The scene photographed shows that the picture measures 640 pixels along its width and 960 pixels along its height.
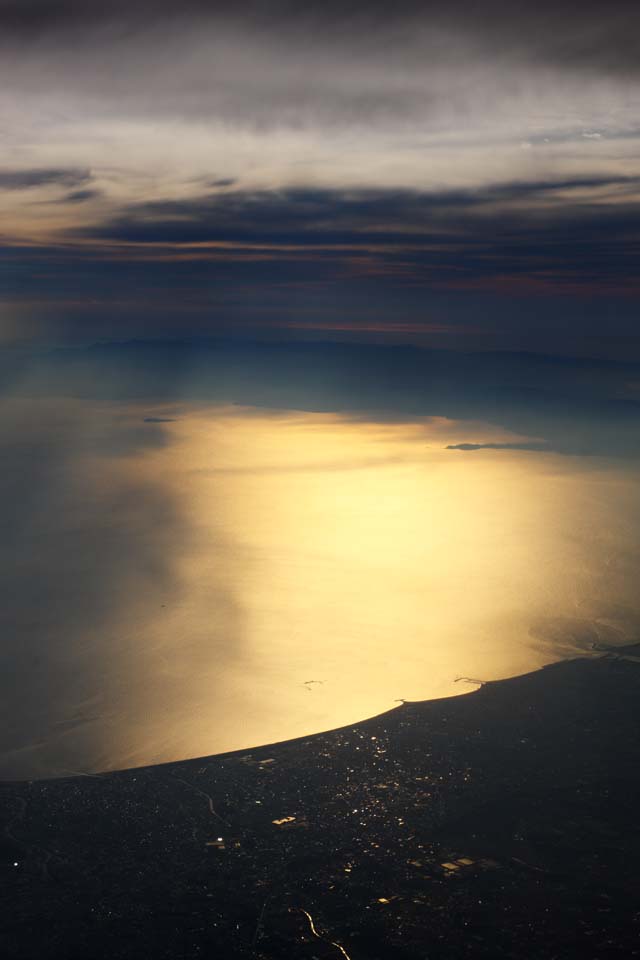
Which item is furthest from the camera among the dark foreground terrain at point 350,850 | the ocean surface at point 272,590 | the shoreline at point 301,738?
the ocean surface at point 272,590

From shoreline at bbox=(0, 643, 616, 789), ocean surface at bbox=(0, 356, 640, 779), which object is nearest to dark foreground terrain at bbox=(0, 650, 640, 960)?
shoreline at bbox=(0, 643, 616, 789)

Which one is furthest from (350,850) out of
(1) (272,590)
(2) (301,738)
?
(1) (272,590)

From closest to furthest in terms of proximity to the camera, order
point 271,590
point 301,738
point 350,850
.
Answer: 1. point 350,850
2. point 301,738
3. point 271,590

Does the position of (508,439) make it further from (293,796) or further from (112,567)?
(293,796)

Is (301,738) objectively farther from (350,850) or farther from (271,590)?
(271,590)

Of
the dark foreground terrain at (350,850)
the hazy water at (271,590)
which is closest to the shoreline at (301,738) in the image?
the dark foreground terrain at (350,850)

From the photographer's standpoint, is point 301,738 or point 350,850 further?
point 301,738

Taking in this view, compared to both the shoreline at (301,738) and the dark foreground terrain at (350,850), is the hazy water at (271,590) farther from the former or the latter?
the dark foreground terrain at (350,850)
